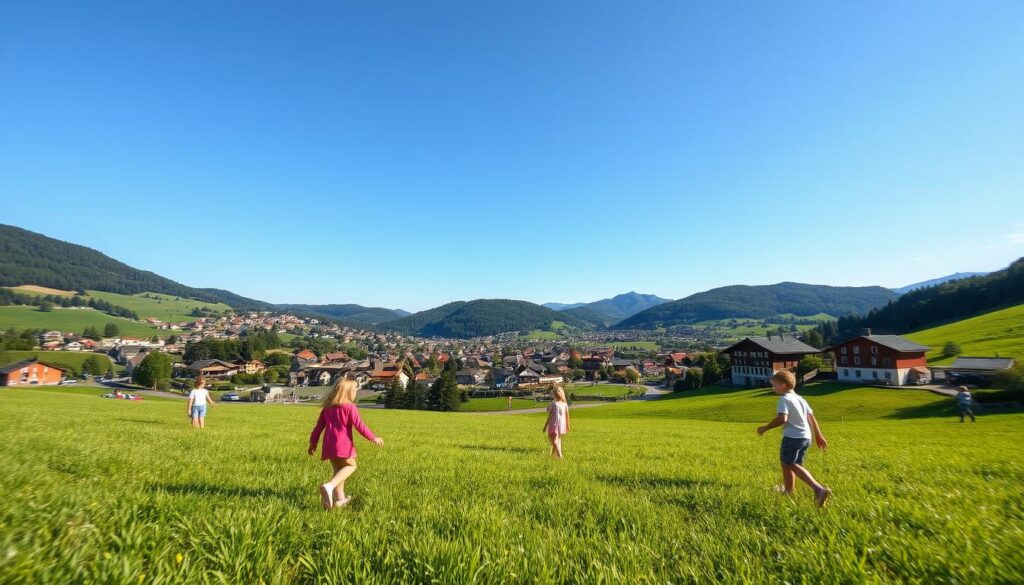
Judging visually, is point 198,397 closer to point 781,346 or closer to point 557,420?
point 557,420

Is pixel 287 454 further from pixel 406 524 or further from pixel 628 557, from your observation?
pixel 628 557

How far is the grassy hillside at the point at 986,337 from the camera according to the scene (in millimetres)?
76000

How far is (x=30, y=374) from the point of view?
94500mm

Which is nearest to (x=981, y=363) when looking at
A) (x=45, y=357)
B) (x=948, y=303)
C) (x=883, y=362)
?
(x=883, y=362)

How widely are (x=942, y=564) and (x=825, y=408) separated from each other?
6366 centimetres

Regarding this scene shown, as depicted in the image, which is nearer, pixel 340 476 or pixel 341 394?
pixel 340 476

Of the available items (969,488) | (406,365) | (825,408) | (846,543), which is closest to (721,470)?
(969,488)

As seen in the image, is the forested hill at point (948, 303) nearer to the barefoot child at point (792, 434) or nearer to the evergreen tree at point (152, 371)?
the barefoot child at point (792, 434)

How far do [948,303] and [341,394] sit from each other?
226m

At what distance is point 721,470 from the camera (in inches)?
Result: 336

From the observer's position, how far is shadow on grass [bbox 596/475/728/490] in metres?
6.73

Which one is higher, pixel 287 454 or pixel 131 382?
pixel 287 454

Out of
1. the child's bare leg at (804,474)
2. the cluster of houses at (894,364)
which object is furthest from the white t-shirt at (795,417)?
the cluster of houses at (894,364)

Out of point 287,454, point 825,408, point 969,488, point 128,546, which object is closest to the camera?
point 128,546
